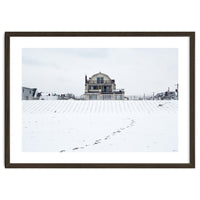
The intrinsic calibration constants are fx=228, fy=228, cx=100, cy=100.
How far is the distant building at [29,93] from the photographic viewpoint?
1.33 m

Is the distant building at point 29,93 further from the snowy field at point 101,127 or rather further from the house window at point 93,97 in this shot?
the house window at point 93,97

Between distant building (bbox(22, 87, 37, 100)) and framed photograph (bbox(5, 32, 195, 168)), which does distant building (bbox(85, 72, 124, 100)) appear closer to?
framed photograph (bbox(5, 32, 195, 168))

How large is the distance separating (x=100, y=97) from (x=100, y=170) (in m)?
0.43

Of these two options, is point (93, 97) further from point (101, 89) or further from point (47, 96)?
point (47, 96)

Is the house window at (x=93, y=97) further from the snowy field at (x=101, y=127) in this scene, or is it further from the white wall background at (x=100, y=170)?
the white wall background at (x=100, y=170)

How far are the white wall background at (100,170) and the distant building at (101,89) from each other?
0.95 ft

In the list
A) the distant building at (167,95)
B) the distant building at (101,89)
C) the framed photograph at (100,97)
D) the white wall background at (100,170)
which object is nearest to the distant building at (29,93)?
the framed photograph at (100,97)

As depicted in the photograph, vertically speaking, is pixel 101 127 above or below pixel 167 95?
below

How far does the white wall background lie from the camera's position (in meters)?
1.34

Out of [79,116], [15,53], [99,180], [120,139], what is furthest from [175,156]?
[15,53]

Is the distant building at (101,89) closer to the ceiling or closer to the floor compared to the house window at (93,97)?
closer to the ceiling

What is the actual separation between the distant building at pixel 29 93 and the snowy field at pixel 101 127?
27 mm

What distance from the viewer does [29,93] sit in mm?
1331

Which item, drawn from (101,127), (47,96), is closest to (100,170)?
(101,127)
